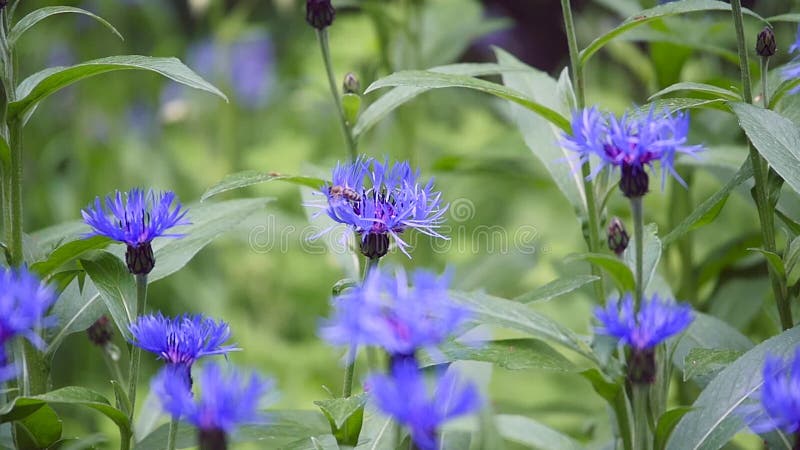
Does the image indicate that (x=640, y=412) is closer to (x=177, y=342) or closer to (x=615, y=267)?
(x=615, y=267)

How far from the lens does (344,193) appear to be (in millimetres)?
939

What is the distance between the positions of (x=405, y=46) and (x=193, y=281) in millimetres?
942

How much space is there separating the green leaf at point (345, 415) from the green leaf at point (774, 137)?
444 millimetres

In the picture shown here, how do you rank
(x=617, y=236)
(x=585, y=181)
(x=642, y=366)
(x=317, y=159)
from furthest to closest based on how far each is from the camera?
1. (x=317, y=159)
2. (x=585, y=181)
3. (x=617, y=236)
4. (x=642, y=366)

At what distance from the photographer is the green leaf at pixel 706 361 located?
2.95 feet

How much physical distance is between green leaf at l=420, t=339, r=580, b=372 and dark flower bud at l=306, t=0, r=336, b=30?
549mm

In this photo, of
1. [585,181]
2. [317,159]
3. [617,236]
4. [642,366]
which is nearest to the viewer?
[642,366]

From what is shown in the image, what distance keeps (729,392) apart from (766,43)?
0.39 metres

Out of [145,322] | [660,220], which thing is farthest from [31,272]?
[660,220]

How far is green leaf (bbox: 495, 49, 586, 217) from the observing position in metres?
1.18

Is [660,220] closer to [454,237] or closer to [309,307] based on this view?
[454,237]

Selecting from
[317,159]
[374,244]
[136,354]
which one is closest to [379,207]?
[374,244]

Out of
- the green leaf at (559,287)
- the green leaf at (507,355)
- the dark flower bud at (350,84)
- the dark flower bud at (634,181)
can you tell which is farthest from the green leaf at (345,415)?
the dark flower bud at (350,84)

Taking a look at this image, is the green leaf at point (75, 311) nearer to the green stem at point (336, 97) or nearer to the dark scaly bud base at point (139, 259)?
the dark scaly bud base at point (139, 259)
